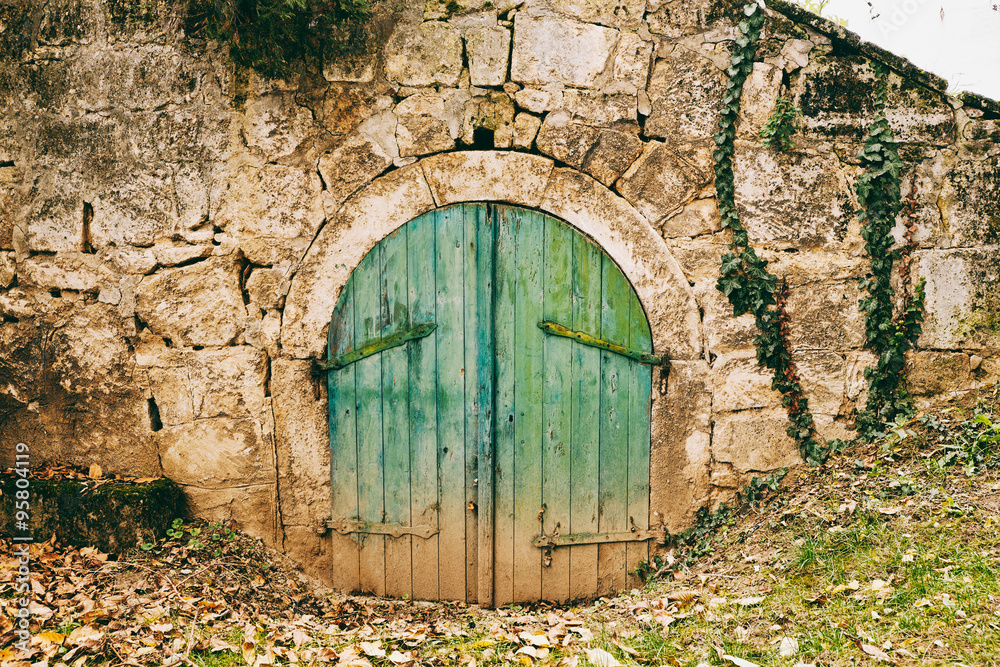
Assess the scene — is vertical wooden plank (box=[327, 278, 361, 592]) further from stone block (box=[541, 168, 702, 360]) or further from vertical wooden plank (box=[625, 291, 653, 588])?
vertical wooden plank (box=[625, 291, 653, 588])

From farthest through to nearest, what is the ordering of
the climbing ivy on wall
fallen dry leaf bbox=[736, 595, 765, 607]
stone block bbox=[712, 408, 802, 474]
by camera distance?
stone block bbox=[712, 408, 802, 474] < the climbing ivy on wall < fallen dry leaf bbox=[736, 595, 765, 607]

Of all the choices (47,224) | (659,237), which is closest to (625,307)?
(659,237)

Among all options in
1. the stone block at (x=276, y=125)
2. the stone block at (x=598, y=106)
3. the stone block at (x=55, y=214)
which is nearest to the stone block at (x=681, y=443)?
the stone block at (x=598, y=106)

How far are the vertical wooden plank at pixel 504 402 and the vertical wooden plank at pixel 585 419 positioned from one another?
0.31 metres

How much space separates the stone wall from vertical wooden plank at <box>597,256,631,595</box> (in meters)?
0.13

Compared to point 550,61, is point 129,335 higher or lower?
lower

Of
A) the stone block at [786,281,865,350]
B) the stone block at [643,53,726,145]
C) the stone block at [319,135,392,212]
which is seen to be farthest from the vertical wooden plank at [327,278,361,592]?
the stone block at [786,281,865,350]

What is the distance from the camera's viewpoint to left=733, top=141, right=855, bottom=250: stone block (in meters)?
3.03

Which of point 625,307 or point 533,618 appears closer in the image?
point 533,618

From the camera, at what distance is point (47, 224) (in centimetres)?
308

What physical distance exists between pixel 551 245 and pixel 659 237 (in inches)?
20.4

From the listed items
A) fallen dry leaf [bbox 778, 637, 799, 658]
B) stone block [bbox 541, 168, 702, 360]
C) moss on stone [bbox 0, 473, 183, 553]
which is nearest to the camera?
fallen dry leaf [bbox 778, 637, 799, 658]

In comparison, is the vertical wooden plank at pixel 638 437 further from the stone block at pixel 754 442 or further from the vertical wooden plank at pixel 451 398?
the vertical wooden plank at pixel 451 398

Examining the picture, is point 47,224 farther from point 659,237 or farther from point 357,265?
point 659,237
